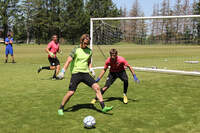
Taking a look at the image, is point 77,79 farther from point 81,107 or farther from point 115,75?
point 115,75

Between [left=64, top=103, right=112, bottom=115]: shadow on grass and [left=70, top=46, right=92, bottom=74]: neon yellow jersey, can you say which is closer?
[left=70, top=46, right=92, bottom=74]: neon yellow jersey

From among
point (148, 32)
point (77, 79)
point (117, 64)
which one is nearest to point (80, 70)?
point (77, 79)

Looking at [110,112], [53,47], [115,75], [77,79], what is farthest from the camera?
[53,47]

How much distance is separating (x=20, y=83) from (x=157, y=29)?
39.3 ft

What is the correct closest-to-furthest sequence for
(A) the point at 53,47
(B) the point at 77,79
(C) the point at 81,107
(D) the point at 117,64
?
(B) the point at 77,79 < (C) the point at 81,107 < (D) the point at 117,64 < (A) the point at 53,47

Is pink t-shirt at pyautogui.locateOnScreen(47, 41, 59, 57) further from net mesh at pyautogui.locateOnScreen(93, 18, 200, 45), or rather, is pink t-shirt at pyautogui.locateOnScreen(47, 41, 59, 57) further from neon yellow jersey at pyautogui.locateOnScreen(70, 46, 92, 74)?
net mesh at pyautogui.locateOnScreen(93, 18, 200, 45)

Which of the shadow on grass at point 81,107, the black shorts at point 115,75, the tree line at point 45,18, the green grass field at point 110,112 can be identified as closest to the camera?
the green grass field at point 110,112

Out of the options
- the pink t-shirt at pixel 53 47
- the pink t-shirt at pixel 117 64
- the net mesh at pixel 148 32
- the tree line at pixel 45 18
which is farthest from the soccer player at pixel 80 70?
the tree line at pixel 45 18

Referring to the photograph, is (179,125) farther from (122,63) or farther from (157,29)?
(157,29)

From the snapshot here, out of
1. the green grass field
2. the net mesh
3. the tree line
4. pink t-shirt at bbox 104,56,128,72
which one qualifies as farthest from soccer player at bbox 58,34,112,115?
the tree line

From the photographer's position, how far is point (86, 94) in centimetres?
955

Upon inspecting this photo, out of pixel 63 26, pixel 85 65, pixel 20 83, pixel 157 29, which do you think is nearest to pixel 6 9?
pixel 63 26

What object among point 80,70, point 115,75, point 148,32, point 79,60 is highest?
point 148,32

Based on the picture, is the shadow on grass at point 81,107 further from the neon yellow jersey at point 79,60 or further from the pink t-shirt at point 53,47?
the pink t-shirt at point 53,47
